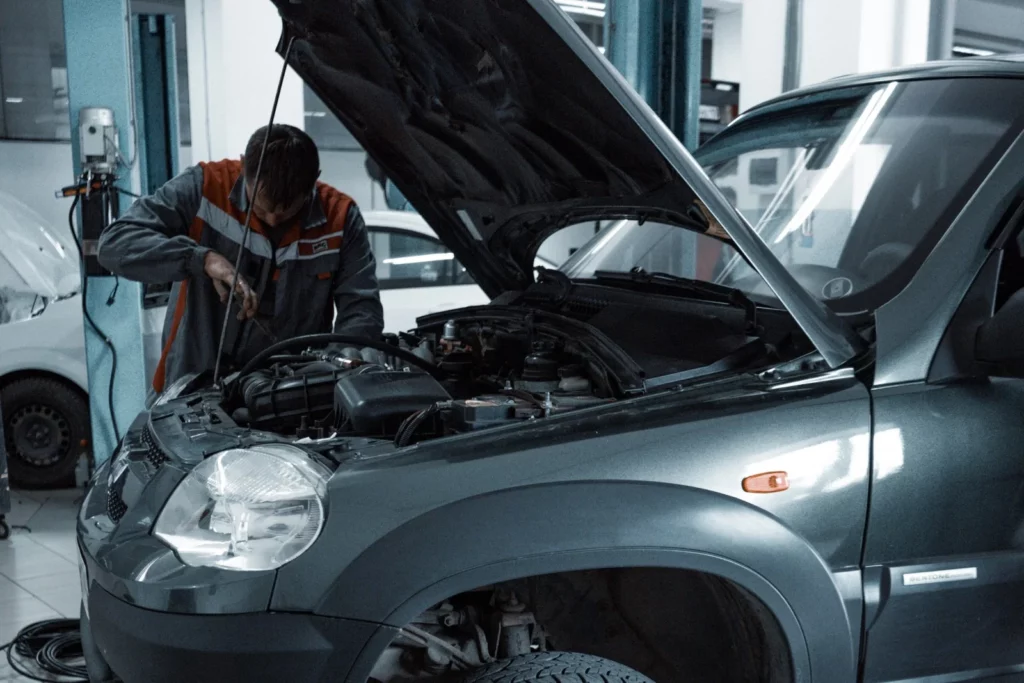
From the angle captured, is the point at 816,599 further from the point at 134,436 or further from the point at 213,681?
the point at 134,436

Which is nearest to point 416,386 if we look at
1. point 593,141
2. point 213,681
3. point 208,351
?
point 593,141

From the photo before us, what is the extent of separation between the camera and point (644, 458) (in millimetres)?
1570

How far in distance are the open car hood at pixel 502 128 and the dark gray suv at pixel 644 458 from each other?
0.04 feet

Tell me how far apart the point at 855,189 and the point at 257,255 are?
196cm

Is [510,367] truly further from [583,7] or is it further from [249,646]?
[583,7]

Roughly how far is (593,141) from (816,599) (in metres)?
0.96

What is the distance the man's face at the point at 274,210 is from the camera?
125 inches

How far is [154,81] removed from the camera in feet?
20.6

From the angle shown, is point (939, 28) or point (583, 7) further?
point (583, 7)

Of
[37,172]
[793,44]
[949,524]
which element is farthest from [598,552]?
[37,172]

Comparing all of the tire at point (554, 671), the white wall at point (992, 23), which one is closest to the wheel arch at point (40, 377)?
the tire at point (554, 671)

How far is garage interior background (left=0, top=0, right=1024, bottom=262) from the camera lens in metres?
7.22

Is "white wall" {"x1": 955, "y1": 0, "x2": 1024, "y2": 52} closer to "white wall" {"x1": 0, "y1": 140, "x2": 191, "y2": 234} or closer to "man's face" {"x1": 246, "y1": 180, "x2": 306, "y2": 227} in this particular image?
"white wall" {"x1": 0, "y1": 140, "x2": 191, "y2": 234}

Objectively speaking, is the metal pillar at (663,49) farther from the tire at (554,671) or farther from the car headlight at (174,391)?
the tire at (554,671)
